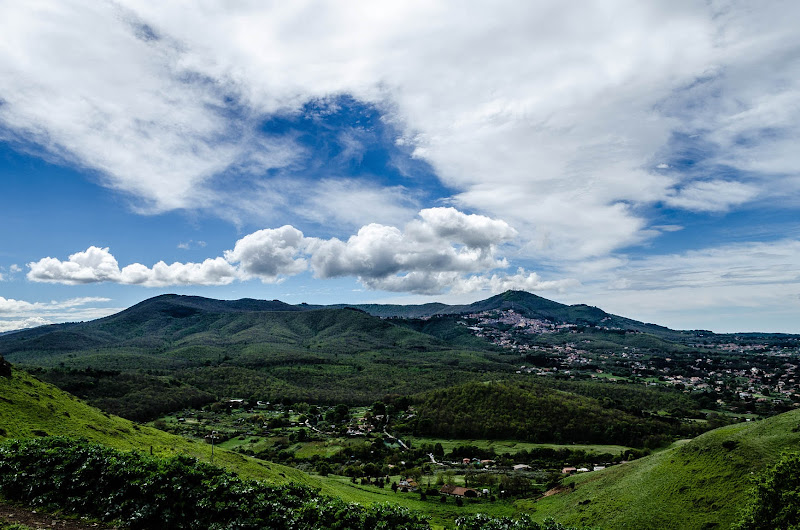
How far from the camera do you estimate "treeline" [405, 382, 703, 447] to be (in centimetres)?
A: 9750

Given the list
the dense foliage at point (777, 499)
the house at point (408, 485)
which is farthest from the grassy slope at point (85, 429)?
the dense foliage at point (777, 499)

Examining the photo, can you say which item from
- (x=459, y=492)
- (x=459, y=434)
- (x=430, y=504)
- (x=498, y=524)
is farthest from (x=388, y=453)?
(x=498, y=524)

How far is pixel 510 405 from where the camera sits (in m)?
114

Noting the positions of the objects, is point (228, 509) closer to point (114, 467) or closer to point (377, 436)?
point (114, 467)

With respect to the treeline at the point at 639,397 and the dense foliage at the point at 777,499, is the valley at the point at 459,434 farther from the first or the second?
the dense foliage at the point at 777,499

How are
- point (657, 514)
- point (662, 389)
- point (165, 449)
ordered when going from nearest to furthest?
point (657, 514), point (165, 449), point (662, 389)

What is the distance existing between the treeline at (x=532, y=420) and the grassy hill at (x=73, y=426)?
234 feet

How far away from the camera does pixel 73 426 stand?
3588 centimetres

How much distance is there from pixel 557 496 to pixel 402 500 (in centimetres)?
2067

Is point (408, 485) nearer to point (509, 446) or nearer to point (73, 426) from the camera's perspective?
point (509, 446)

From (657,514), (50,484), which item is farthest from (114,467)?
(657,514)

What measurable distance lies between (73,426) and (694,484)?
5748 cm

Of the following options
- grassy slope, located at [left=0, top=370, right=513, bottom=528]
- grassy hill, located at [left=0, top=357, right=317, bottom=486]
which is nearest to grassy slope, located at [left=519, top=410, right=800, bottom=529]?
grassy slope, located at [left=0, top=370, right=513, bottom=528]

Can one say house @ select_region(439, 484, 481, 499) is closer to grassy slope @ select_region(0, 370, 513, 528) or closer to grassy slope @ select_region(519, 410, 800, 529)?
grassy slope @ select_region(0, 370, 513, 528)
